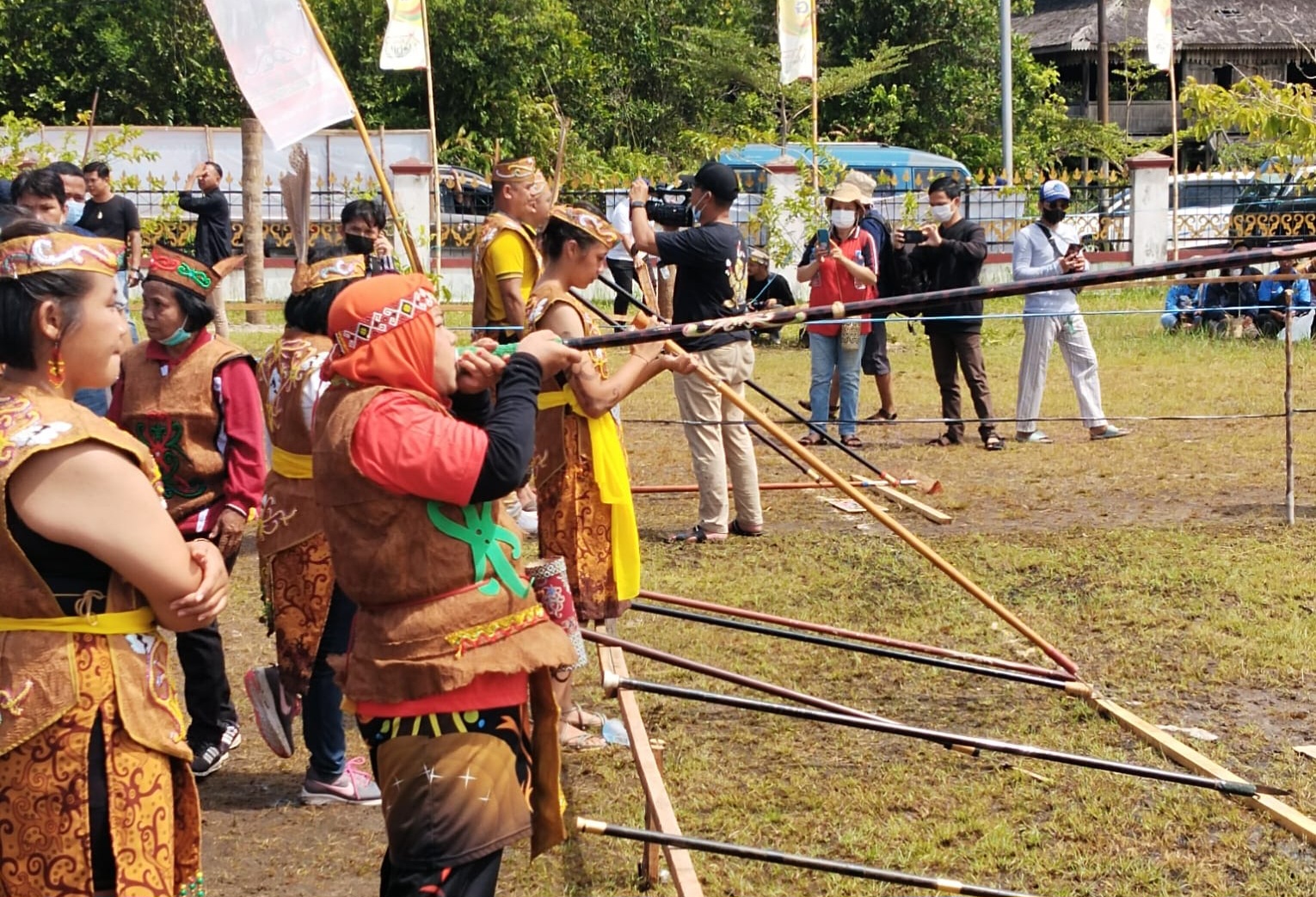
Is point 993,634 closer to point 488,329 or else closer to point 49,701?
point 488,329

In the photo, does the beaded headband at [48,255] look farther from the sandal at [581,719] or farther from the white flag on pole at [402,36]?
the white flag on pole at [402,36]

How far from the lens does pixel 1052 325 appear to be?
1102 cm

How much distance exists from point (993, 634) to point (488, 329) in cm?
287

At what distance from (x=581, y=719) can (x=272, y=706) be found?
1220 millimetres

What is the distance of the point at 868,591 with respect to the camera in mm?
7395

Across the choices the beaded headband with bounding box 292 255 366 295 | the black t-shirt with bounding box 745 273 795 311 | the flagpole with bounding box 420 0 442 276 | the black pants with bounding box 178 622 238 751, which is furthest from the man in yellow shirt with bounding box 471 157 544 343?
the black t-shirt with bounding box 745 273 795 311

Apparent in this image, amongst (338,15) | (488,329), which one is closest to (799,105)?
(338,15)

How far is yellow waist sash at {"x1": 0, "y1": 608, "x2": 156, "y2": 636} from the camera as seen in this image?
9.52 feet

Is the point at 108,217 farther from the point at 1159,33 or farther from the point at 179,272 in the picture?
the point at 1159,33

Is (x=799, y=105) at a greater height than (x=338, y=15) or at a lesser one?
lesser

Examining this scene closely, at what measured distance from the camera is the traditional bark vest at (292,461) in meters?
4.83

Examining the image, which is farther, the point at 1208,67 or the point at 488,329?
the point at 1208,67

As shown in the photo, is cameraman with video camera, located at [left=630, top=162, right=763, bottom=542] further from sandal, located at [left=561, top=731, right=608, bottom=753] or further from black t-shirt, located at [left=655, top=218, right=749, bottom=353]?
sandal, located at [left=561, top=731, right=608, bottom=753]

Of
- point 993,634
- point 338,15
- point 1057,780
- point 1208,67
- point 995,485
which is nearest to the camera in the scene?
point 1057,780
